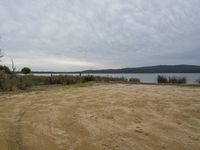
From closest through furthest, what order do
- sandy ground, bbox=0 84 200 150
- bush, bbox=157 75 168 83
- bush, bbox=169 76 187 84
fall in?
sandy ground, bbox=0 84 200 150 → bush, bbox=169 76 187 84 → bush, bbox=157 75 168 83

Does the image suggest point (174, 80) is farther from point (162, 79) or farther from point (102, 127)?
point (102, 127)

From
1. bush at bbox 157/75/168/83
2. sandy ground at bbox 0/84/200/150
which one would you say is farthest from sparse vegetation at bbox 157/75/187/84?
sandy ground at bbox 0/84/200/150

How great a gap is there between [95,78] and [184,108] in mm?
15946

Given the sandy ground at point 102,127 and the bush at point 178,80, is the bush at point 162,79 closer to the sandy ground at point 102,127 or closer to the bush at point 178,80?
the bush at point 178,80

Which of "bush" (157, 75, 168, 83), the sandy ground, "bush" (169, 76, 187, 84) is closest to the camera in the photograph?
the sandy ground

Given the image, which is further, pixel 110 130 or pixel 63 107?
pixel 63 107

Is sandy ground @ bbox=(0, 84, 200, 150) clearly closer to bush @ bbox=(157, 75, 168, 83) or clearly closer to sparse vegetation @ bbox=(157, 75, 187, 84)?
sparse vegetation @ bbox=(157, 75, 187, 84)

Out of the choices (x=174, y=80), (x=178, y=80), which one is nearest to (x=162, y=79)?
(x=174, y=80)

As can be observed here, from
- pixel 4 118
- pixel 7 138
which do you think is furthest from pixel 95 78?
pixel 7 138

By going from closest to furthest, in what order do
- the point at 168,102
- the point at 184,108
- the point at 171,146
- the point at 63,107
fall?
the point at 171,146, the point at 184,108, the point at 63,107, the point at 168,102

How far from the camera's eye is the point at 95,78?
23094 mm

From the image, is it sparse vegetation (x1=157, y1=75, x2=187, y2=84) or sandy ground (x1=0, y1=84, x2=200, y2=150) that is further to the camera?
sparse vegetation (x1=157, y1=75, x2=187, y2=84)

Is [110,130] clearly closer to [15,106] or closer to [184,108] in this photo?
[184,108]

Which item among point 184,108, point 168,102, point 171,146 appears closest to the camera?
point 171,146
